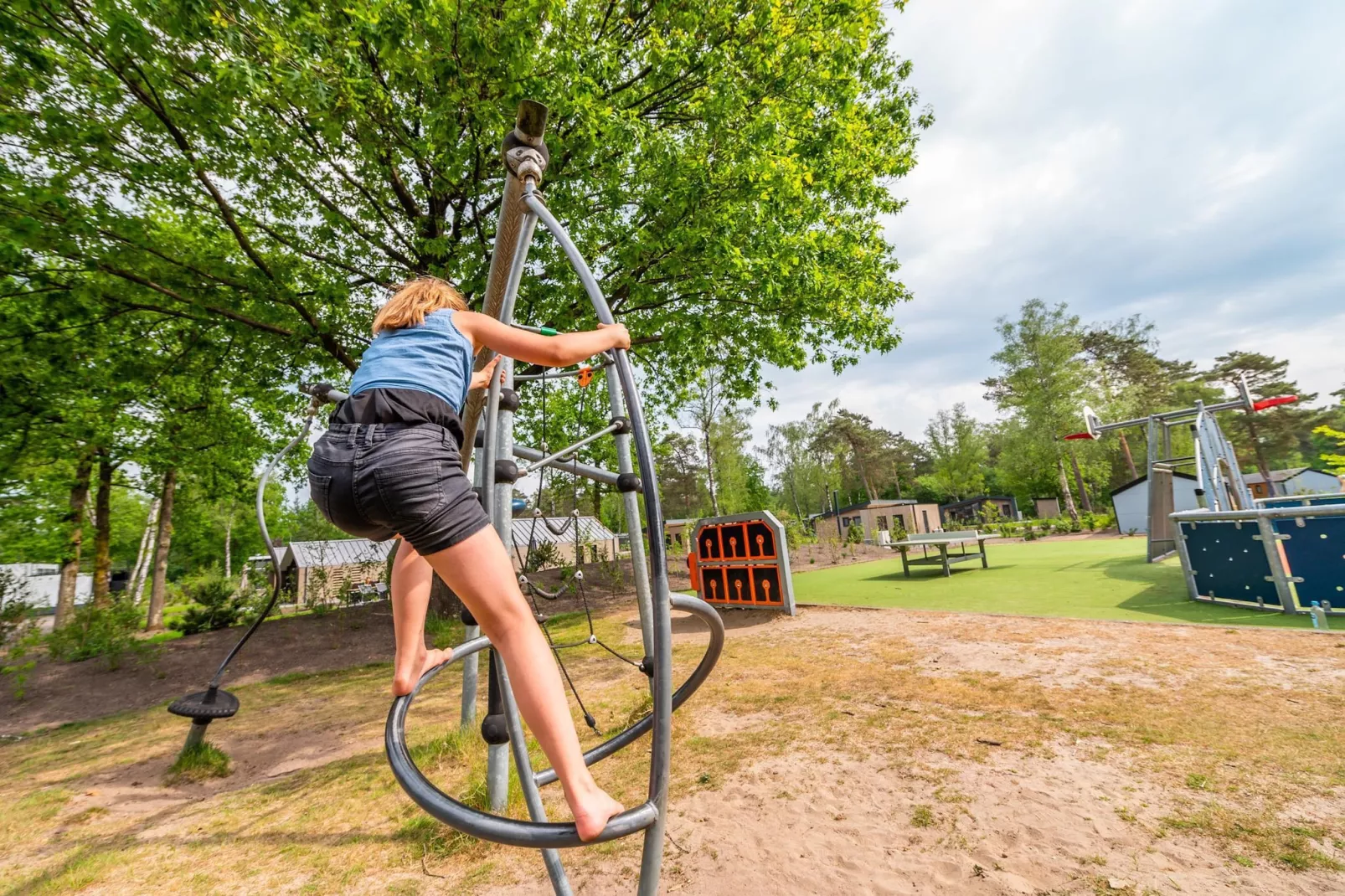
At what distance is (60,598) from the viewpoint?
45.0 feet

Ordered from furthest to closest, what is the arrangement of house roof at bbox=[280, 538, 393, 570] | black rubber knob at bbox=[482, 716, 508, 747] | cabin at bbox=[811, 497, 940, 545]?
cabin at bbox=[811, 497, 940, 545], house roof at bbox=[280, 538, 393, 570], black rubber knob at bbox=[482, 716, 508, 747]

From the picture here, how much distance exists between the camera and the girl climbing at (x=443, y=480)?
1.23 metres

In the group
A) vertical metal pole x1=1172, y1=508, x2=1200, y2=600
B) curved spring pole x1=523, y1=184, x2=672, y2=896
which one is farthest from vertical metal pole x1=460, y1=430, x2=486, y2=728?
vertical metal pole x1=1172, y1=508, x2=1200, y2=600

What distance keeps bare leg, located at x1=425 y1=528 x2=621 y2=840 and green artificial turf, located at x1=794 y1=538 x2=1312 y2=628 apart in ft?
21.8

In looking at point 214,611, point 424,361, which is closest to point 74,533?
point 214,611

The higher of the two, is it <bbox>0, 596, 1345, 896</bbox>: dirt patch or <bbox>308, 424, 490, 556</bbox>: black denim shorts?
<bbox>308, 424, 490, 556</bbox>: black denim shorts

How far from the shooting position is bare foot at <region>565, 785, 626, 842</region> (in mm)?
1145

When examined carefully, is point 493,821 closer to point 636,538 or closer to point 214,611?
point 636,538

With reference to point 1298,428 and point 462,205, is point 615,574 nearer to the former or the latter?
point 462,205

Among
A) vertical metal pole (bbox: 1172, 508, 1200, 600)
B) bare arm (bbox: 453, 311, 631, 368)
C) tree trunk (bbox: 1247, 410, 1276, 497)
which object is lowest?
vertical metal pole (bbox: 1172, 508, 1200, 600)

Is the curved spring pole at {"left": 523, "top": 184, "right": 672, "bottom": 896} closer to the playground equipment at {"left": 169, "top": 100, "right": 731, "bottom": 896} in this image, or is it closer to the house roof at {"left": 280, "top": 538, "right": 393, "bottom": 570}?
the playground equipment at {"left": 169, "top": 100, "right": 731, "bottom": 896}

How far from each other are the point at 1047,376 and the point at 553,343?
35644 millimetres

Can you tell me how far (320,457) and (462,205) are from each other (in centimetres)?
774

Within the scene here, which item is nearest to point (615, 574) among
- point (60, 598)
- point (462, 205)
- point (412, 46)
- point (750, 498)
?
point (462, 205)
